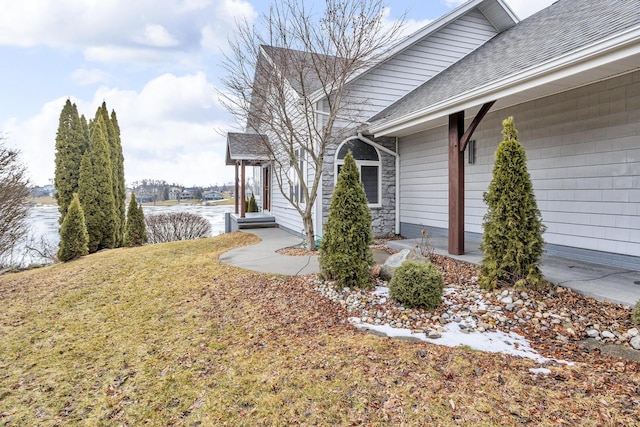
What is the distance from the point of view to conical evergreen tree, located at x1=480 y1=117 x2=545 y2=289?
420 cm

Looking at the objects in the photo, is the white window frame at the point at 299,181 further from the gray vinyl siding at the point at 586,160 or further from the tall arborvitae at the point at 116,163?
the tall arborvitae at the point at 116,163

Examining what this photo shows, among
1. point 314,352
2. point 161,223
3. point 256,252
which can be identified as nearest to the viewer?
point 314,352

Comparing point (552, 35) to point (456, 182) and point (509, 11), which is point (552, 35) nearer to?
point (456, 182)

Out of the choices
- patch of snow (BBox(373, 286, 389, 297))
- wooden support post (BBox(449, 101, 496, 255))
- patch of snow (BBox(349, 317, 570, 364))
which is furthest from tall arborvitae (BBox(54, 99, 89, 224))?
patch of snow (BBox(349, 317, 570, 364))

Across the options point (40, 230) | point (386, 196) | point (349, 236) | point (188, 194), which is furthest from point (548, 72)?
point (188, 194)

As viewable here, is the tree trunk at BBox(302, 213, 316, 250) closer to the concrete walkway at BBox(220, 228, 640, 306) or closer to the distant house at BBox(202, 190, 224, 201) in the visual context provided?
the concrete walkway at BBox(220, 228, 640, 306)

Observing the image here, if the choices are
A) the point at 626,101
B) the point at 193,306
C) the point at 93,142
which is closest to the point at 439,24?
the point at 626,101

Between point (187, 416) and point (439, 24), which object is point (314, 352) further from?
point (439, 24)

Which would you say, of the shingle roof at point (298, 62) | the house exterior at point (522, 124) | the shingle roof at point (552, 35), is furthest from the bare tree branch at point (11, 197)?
the shingle roof at point (552, 35)

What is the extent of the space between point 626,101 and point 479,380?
4.91 m

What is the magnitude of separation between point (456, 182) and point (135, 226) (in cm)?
1095

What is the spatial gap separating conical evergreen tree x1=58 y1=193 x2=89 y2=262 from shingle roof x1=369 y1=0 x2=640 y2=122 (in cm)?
872

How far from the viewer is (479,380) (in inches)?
99.1

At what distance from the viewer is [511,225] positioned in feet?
13.8
